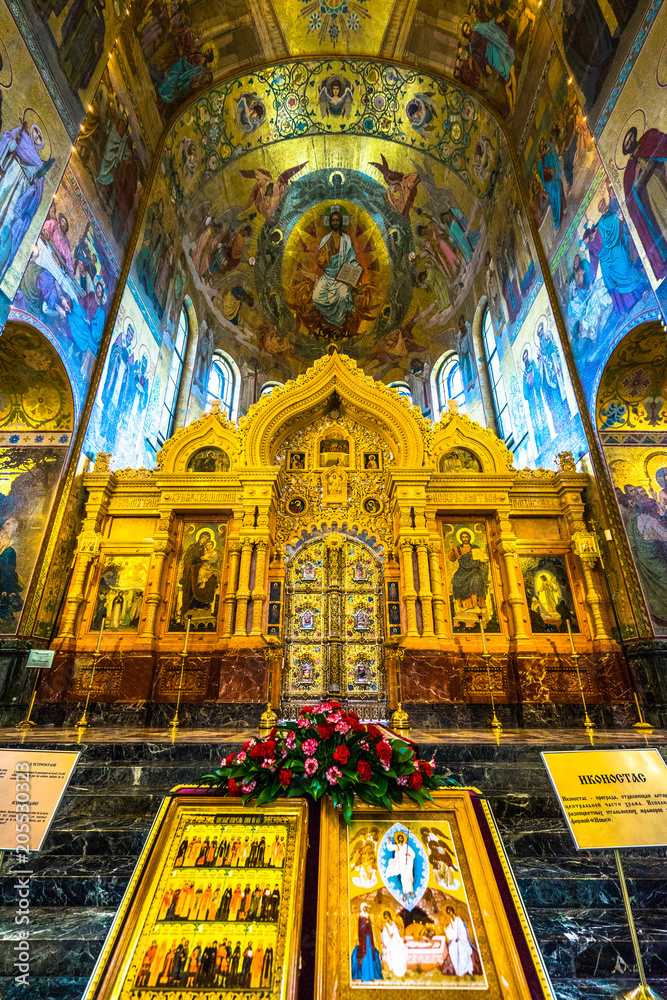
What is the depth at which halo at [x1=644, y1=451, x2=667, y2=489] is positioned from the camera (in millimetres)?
9610

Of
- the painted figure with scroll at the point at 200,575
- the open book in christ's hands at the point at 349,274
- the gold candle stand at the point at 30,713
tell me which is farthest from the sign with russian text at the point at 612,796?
the open book in christ's hands at the point at 349,274

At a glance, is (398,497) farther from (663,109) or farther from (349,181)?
(349,181)

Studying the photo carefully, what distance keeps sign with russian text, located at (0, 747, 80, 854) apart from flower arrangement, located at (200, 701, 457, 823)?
91cm

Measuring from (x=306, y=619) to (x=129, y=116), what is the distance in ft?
46.0

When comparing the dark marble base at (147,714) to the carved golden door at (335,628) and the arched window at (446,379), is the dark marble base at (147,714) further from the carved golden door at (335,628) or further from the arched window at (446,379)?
the arched window at (446,379)

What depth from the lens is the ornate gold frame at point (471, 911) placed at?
223 cm

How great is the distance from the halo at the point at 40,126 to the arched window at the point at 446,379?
51.4ft

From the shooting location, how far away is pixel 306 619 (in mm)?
10312

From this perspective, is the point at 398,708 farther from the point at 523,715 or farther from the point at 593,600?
the point at 593,600

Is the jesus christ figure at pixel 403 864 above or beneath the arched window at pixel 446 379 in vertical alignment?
beneath

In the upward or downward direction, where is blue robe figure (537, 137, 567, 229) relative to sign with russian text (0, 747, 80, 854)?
upward

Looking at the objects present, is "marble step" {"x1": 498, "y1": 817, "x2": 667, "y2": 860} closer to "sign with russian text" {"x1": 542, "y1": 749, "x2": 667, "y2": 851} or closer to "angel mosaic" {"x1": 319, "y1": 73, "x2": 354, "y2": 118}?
"sign with russian text" {"x1": 542, "y1": 749, "x2": 667, "y2": 851}

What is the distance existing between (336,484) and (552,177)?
953cm

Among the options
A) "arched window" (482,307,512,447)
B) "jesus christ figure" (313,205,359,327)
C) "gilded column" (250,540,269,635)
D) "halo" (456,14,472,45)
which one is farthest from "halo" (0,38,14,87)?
"jesus christ figure" (313,205,359,327)
